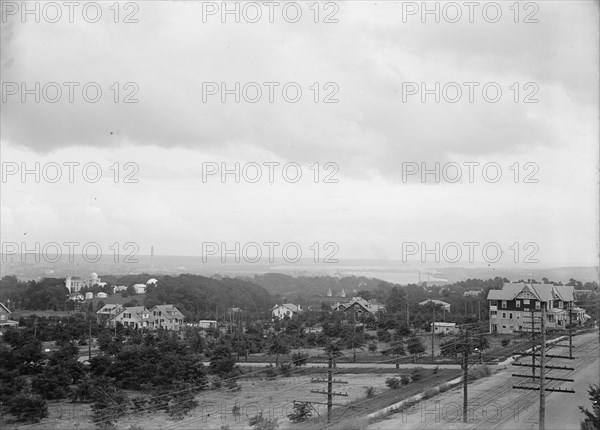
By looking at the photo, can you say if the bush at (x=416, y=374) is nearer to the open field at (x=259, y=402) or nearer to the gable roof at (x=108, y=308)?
the open field at (x=259, y=402)

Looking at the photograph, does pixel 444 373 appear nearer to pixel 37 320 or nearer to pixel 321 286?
pixel 37 320

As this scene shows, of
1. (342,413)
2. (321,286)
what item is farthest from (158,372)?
(321,286)

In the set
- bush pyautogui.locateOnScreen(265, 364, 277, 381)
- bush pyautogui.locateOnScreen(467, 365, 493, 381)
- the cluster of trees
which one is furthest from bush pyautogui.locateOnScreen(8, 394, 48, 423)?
bush pyautogui.locateOnScreen(467, 365, 493, 381)

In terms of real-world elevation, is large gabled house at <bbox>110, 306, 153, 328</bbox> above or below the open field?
above

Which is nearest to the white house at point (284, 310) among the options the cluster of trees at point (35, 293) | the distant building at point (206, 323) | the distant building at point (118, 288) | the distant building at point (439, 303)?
the distant building at point (206, 323)

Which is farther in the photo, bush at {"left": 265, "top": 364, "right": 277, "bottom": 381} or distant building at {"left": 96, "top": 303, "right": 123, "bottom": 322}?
distant building at {"left": 96, "top": 303, "right": 123, "bottom": 322}

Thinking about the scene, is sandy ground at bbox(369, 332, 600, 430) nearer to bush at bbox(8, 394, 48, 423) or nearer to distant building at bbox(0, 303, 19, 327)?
bush at bbox(8, 394, 48, 423)
